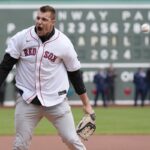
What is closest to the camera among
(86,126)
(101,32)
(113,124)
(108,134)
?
(86,126)

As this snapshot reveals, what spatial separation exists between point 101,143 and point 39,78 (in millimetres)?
5055

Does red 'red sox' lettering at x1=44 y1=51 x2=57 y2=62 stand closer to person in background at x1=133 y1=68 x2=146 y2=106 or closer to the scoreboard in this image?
the scoreboard

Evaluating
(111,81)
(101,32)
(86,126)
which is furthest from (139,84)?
(86,126)

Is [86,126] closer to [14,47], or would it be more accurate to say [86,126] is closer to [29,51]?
[29,51]

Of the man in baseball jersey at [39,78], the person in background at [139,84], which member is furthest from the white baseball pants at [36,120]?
the person in background at [139,84]

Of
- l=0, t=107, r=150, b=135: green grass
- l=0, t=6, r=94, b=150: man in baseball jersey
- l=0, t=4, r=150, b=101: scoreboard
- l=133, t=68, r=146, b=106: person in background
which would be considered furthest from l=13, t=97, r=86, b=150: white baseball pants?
l=133, t=68, r=146, b=106: person in background

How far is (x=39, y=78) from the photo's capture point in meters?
6.98

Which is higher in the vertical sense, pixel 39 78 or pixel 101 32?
pixel 39 78

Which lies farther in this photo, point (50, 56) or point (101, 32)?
point (101, 32)

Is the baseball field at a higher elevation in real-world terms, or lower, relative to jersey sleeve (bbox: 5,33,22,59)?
lower

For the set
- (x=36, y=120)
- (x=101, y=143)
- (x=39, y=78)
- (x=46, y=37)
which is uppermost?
(x=46, y=37)

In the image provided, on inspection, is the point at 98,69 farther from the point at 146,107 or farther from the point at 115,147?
the point at 115,147

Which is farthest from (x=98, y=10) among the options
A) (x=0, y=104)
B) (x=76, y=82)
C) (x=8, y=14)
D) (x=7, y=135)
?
(x=76, y=82)

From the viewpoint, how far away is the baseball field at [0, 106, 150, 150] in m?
11.4
